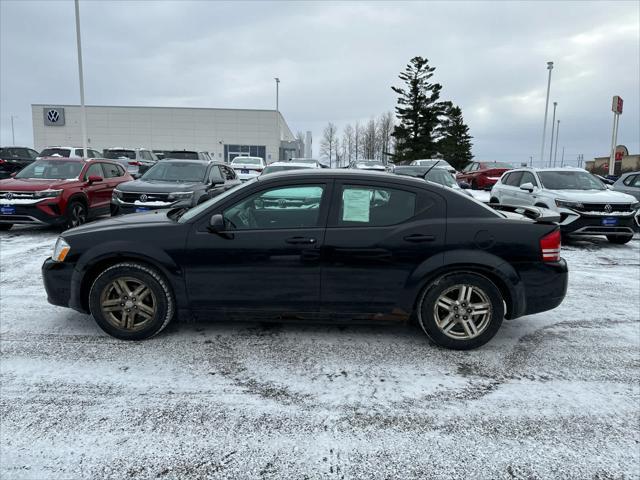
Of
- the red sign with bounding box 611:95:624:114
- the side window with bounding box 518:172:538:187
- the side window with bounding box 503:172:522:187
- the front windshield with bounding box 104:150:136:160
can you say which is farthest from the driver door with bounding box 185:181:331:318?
the front windshield with bounding box 104:150:136:160

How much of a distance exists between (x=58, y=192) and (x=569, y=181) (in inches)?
434

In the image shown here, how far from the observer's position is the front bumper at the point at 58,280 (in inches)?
163

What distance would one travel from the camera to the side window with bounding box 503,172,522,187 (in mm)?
11544

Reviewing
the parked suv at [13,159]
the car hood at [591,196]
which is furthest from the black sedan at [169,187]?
the parked suv at [13,159]

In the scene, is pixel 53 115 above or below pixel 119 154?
above

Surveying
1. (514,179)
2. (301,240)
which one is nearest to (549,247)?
(301,240)

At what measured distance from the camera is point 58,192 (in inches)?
377

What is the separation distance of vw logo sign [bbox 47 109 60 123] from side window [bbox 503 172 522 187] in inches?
2335

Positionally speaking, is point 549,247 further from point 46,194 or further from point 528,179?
point 46,194

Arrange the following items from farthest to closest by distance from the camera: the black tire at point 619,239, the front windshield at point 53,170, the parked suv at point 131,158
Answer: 1. the parked suv at point 131,158
2. the front windshield at point 53,170
3. the black tire at point 619,239

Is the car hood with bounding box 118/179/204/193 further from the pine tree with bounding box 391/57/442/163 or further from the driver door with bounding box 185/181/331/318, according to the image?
the pine tree with bounding box 391/57/442/163

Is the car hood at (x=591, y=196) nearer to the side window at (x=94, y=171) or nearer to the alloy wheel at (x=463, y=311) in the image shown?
the alloy wheel at (x=463, y=311)

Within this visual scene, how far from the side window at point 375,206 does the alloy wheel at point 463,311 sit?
0.78 metres

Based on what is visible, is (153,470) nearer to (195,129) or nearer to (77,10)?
(77,10)
